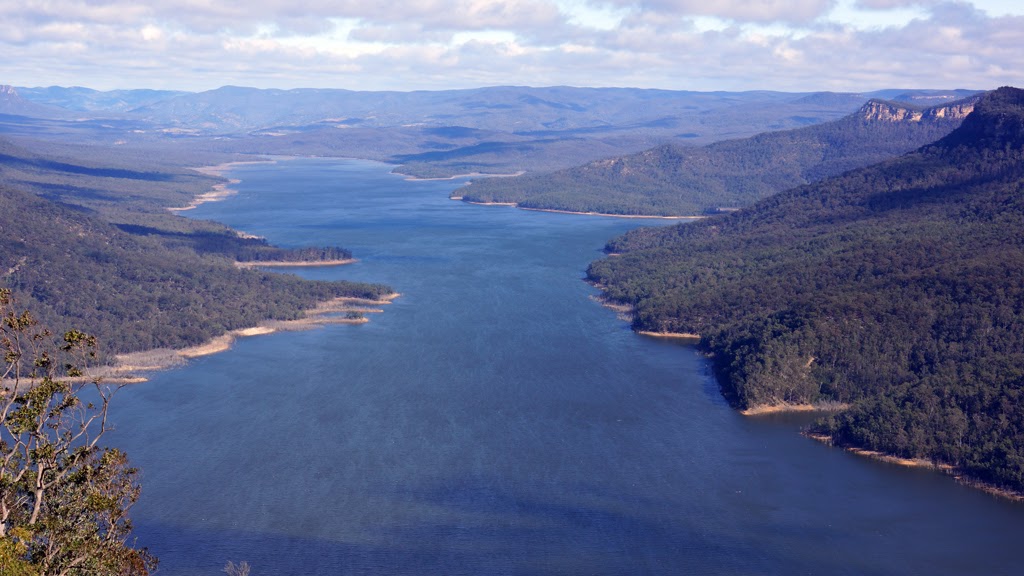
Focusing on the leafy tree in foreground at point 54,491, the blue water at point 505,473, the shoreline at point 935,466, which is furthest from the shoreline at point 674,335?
the leafy tree in foreground at point 54,491

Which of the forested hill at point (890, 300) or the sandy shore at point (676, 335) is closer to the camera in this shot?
the forested hill at point (890, 300)

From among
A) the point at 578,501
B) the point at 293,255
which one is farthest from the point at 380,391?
the point at 293,255

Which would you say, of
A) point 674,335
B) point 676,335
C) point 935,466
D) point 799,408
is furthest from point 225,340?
point 935,466

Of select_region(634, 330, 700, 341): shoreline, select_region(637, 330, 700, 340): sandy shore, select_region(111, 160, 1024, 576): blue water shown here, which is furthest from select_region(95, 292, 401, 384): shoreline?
select_region(637, 330, 700, 340): sandy shore

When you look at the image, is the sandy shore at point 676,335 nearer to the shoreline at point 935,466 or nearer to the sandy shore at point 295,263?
the shoreline at point 935,466

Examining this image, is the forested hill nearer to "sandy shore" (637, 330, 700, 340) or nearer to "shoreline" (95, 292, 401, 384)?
"sandy shore" (637, 330, 700, 340)

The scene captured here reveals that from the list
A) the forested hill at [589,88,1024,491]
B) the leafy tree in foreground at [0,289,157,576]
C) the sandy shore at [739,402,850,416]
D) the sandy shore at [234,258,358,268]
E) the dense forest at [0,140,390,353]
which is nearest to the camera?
the leafy tree in foreground at [0,289,157,576]
